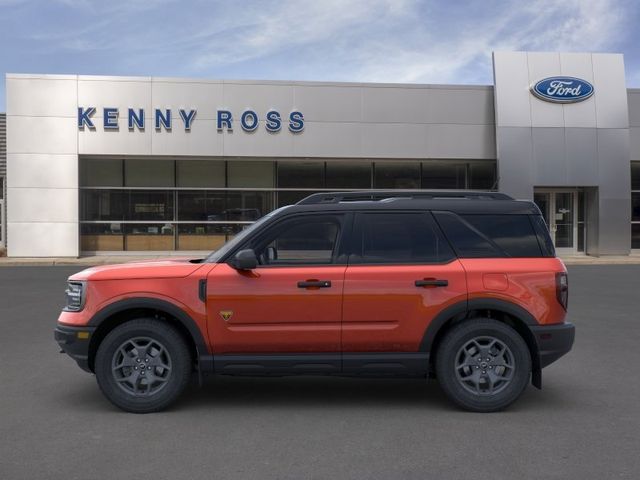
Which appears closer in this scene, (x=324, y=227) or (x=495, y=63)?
(x=324, y=227)

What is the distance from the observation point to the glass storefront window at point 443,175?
24.9 metres

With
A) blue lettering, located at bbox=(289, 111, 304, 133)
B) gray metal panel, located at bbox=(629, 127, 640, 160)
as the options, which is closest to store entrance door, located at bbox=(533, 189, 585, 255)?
gray metal panel, located at bbox=(629, 127, 640, 160)

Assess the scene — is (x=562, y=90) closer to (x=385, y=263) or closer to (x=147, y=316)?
(x=385, y=263)

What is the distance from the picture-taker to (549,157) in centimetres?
2380

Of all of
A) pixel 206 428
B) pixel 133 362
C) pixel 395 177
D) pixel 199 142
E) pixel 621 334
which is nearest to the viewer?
pixel 206 428

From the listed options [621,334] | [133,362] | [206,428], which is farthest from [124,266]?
[621,334]

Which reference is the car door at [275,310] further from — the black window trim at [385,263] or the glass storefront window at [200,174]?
the glass storefront window at [200,174]

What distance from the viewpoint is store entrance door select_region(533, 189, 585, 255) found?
2516cm

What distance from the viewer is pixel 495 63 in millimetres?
23828

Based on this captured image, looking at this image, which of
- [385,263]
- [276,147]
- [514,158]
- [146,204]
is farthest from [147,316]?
[514,158]

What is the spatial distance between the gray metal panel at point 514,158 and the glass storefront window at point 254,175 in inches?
335

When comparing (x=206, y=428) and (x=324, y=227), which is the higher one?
(x=324, y=227)

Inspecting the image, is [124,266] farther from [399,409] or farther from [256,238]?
[399,409]

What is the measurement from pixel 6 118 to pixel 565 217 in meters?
21.3
